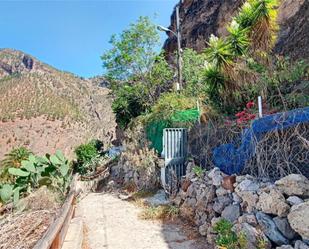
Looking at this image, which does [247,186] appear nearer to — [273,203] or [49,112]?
[273,203]

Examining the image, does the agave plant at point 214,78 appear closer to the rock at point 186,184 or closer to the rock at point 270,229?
the rock at point 186,184

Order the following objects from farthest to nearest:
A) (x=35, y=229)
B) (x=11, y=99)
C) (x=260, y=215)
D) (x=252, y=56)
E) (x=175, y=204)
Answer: (x=11, y=99) < (x=252, y=56) < (x=175, y=204) < (x=35, y=229) < (x=260, y=215)

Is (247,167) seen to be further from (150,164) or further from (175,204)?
(150,164)

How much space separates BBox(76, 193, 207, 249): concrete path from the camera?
17.7 feet

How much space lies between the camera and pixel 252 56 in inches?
374

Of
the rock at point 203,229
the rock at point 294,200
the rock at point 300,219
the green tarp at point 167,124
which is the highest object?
the green tarp at point 167,124

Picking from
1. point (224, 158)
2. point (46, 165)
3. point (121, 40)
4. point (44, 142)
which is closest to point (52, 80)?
point (44, 142)

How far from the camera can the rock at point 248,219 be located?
176 inches

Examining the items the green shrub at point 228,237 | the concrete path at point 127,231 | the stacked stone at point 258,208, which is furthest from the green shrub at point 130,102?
the green shrub at point 228,237

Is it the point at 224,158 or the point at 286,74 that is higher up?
the point at 286,74

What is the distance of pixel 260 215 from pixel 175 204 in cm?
290

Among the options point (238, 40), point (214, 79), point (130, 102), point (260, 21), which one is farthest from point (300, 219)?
point (130, 102)

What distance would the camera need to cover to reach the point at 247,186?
196 inches

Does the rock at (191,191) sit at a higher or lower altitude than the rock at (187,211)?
higher
